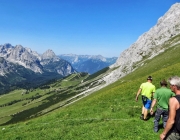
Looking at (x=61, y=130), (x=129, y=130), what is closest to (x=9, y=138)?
(x=61, y=130)

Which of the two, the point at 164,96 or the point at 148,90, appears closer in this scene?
the point at 164,96

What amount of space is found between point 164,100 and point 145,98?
4.40 meters

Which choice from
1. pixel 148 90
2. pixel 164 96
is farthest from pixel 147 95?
pixel 164 96

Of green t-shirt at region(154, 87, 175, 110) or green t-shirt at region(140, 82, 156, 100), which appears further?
green t-shirt at region(140, 82, 156, 100)

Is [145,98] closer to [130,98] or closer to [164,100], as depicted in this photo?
[164,100]

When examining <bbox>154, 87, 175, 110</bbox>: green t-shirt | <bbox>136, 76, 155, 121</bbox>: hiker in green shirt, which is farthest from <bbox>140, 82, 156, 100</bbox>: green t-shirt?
<bbox>154, 87, 175, 110</bbox>: green t-shirt

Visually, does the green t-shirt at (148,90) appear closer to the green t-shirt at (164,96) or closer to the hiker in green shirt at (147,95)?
the hiker in green shirt at (147,95)

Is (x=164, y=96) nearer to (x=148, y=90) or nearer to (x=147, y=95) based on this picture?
(x=147, y=95)

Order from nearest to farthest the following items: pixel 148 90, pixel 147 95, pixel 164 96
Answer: pixel 164 96, pixel 147 95, pixel 148 90

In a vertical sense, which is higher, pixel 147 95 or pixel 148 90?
pixel 148 90

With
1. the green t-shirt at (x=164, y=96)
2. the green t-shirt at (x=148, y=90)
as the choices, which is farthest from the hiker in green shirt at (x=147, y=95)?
the green t-shirt at (x=164, y=96)

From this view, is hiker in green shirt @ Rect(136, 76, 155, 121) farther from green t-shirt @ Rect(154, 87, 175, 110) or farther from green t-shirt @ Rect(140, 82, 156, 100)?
green t-shirt @ Rect(154, 87, 175, 110)

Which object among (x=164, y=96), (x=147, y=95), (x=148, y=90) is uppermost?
(x=148, y=90)

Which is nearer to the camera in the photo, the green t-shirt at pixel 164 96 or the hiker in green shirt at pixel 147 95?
the green t-shirt at pixel 164 96
